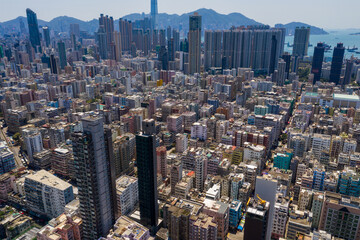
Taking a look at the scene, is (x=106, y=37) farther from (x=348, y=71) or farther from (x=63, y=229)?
(x=63, y=229)

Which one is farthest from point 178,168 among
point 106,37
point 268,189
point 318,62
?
point 106,37

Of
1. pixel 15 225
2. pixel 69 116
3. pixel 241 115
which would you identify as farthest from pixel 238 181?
pixel 69 116

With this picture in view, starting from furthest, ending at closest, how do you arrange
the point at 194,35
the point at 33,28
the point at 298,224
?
the point at 33,28
the point at 194,35
the point at 298,224

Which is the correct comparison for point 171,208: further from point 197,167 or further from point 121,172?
point 121,172

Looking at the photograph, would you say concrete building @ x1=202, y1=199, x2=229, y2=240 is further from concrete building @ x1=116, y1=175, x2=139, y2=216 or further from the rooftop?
the rooftop

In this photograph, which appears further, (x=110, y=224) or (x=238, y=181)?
(x=238, y=181)

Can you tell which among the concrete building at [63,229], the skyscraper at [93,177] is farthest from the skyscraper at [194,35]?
the concrete building at [63,229]

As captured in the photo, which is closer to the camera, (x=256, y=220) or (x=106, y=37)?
(x=256, y=220)
